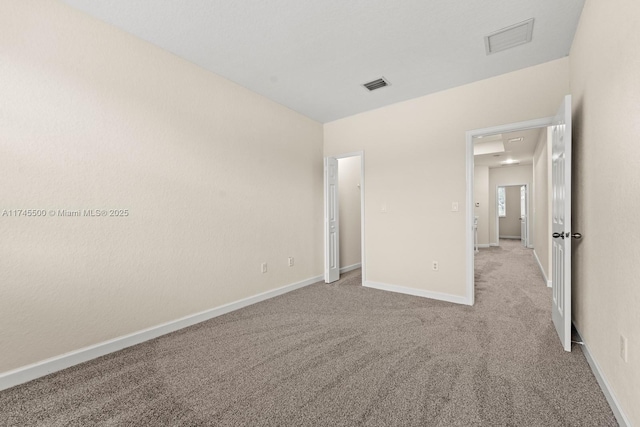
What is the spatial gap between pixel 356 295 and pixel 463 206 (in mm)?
1785

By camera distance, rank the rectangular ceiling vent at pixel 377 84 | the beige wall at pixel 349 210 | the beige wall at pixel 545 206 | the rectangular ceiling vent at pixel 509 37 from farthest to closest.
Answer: the beige wall at pixel 349 210 → the beige wall at pixel 545 206 → the rectangular ceiling vent at pixel 377 84 → the rectangular ceiling vent at pixel 509 37

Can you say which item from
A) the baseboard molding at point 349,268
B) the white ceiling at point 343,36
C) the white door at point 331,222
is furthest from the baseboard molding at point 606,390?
the baseboard molding at point 349,268

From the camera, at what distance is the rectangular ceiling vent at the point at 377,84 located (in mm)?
3261

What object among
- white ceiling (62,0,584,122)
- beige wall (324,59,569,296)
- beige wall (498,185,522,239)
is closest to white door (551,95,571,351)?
beige wall (324,59,569,296)

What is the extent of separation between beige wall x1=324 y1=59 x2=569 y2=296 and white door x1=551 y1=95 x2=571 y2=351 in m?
0.64

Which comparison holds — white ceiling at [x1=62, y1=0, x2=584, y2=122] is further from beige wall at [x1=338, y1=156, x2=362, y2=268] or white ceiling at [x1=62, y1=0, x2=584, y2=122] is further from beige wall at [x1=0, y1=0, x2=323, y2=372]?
beige wall at [x1=338, y1=156, x2=362, y2=268]

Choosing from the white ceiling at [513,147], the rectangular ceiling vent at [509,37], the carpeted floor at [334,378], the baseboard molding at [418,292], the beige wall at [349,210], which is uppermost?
the rectangular ceiling vent at [509,37]

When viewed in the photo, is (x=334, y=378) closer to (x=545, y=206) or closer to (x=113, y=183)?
(x=113, y=183)

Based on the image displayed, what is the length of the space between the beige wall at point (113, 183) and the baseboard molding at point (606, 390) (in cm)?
313

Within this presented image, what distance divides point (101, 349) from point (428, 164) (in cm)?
389

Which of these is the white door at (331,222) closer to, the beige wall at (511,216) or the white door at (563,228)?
the white door at (563,228)

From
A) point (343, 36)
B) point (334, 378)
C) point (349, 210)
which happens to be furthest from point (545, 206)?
point (334, 378)

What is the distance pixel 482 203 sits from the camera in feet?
29.0

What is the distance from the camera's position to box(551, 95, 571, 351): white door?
217 cm
